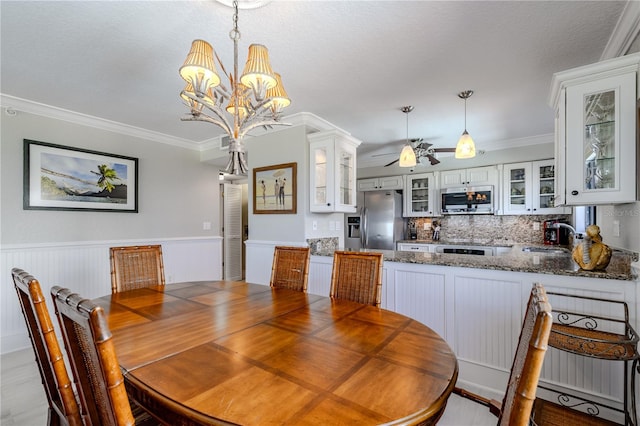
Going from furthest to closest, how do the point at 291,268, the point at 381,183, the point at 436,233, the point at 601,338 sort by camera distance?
the point at 381,183, the point at 436,233, the point at 291,268, the point at 601,338

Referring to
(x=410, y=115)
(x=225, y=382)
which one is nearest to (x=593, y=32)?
(x=410, y=115)

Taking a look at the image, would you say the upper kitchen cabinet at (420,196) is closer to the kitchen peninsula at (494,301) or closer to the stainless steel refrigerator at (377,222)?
the stainless steel refrigerator at (377,222)

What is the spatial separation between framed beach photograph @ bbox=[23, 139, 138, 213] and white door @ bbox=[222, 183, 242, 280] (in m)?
2.08

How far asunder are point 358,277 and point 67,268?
3413mm

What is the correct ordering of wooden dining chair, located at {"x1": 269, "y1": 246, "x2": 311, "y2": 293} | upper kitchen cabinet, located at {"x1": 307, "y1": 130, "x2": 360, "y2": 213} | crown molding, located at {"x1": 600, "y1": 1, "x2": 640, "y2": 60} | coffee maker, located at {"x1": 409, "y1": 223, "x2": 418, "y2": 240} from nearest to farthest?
crown molding, located at {"x1": 600, "y1": 1, "x2": 640, "y2": 60}
wooden dining chair, located at {"x1": 269, "y1": 246, "x2": 311, "y2": 293}
upper kitchen cabinet, located at {"x1": 307, "y1": 130, "x2": 360, "y2": 213}
coffee maker, located at {"x1": 409, "y1": 223, "x2": 418, "y2": 240}

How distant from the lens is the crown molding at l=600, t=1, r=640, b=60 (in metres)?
1.68

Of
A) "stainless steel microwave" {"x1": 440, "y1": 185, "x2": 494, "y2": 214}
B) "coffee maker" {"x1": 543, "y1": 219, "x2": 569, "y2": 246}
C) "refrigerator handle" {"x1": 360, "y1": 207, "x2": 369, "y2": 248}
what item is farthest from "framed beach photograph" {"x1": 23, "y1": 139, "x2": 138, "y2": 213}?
"coffee maker" {"x1": 543, "y1": 219, "x2": 569, "y2": 246}

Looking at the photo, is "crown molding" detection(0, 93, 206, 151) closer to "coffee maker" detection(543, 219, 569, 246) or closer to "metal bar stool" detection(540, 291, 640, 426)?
"metal bar stool" detection(540, 291, 640, 426)

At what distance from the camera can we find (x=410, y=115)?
3471mm

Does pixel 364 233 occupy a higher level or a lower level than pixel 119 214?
lower

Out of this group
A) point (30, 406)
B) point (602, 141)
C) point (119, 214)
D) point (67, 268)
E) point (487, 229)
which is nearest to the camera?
point (602, 141)

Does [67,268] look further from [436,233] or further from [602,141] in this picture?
[436,233]

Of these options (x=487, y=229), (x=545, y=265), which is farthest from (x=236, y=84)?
(x=487, y=229)

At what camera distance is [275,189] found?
3.75m
